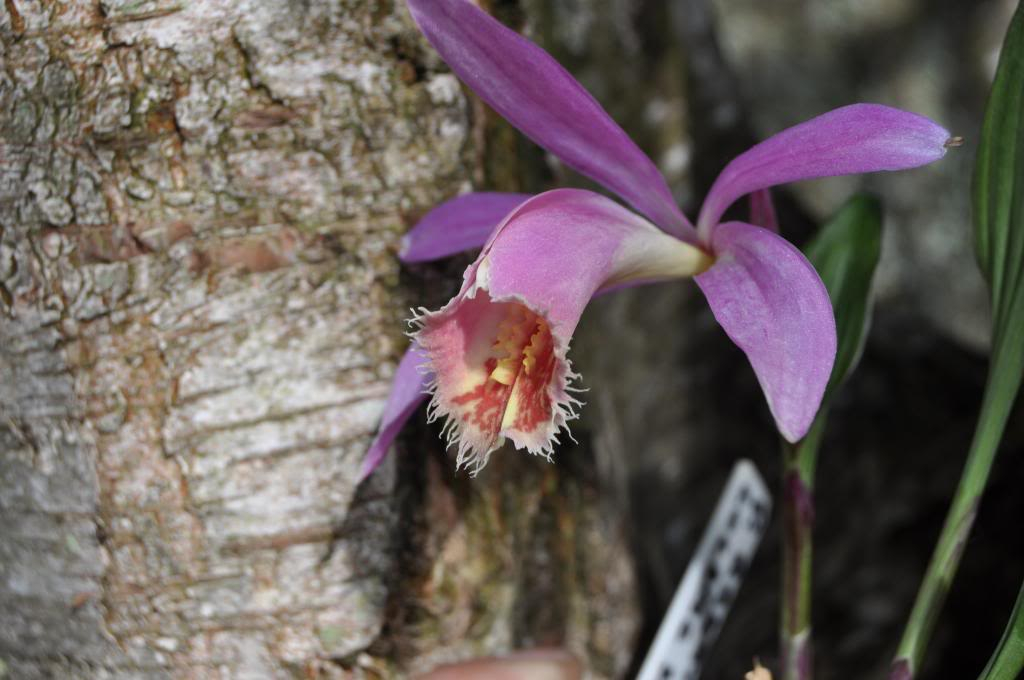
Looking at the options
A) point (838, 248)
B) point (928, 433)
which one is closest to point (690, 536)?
point (928, 433)

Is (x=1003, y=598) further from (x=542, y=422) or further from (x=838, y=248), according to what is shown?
(x=542, y=422)

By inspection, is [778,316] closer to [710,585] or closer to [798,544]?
[798,544]

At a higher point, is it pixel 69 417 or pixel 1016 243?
pixel 1016 243

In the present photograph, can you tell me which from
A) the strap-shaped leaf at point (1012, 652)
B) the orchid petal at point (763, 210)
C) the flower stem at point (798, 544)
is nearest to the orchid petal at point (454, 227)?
the orchid petal at point (763, 210)

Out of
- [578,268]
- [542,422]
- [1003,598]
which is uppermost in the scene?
[578,268]

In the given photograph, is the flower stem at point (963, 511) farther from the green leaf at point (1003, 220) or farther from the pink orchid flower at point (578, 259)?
the pink orchid flower at point (578, 259)

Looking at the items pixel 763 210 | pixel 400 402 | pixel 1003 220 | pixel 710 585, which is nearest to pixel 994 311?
pixel 1003 220

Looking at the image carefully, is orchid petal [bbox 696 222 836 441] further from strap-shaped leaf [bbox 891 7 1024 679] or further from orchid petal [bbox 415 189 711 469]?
strap-shaped leaf [bbox 891 7 1024 679]

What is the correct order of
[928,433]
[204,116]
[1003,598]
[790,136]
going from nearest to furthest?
[790,136]
[204,116]
[1003,598]
[928,433]
